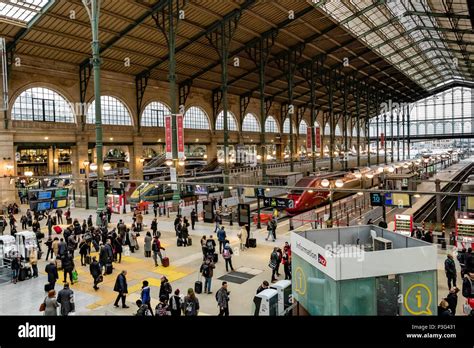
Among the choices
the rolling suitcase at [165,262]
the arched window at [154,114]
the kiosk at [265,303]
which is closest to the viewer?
the kiosk at [265,303]

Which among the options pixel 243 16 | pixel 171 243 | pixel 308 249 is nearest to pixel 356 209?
pixel 171 243

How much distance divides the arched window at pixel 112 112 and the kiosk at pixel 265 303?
97.3 feet

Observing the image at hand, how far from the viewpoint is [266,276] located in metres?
13.9

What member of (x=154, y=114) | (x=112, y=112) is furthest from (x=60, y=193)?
(x=154, y=114)

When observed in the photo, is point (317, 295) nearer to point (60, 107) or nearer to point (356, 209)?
point (356, 209)

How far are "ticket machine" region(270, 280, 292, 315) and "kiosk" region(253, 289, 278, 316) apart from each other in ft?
0.95

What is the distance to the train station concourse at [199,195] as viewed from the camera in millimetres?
8715

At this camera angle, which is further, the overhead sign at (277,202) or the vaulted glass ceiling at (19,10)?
the vaulted glass ceiling at (19,10)

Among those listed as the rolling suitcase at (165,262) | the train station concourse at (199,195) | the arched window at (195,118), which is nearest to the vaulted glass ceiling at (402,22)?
the train station concourse at (199,195)

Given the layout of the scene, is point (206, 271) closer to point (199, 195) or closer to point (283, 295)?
point (283, 295)

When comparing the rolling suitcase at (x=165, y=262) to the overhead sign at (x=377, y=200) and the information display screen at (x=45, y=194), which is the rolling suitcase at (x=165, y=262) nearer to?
the information display screen at (x=45, y=194)

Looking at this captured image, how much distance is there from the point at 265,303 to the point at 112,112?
31.4 metres

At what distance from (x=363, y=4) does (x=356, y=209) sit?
1812 centimetres

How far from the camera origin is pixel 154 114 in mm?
40562
